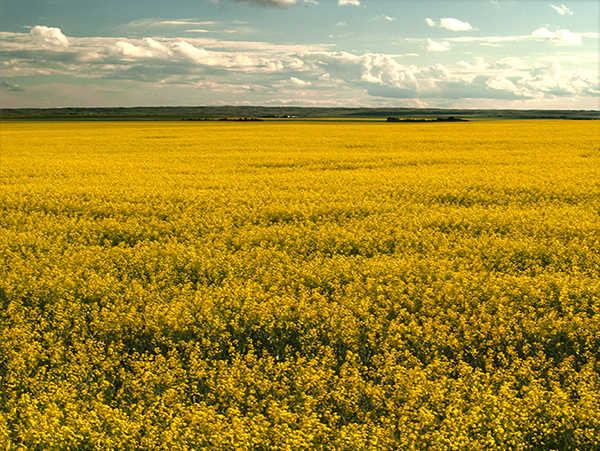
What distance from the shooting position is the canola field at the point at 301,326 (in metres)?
3.94

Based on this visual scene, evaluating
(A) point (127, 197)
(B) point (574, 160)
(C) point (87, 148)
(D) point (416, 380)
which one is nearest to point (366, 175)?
(A) point (127, 197)

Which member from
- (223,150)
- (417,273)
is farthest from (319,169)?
(417,273)

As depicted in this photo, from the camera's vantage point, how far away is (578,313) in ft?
19.2

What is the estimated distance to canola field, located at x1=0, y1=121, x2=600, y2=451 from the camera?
3938 mm

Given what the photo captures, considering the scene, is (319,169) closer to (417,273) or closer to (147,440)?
(417,273)

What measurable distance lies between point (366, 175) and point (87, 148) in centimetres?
2202

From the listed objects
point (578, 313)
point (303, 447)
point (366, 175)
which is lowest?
point (303, 447)

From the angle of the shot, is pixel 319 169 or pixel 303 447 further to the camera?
pixel 319 169

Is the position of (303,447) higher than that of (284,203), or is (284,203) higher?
(284,203)

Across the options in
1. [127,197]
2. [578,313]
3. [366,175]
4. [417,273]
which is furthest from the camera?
[366,175]

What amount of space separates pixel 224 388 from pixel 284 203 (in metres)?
8.85

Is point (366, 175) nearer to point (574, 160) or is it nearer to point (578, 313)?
point (574, 160)

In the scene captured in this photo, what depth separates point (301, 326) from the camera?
586 cm

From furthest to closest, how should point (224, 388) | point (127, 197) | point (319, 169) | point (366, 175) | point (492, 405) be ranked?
point (319, 169)
point (366, 175)
point (127, 197)
point (224, 388)
point (492, 405)
